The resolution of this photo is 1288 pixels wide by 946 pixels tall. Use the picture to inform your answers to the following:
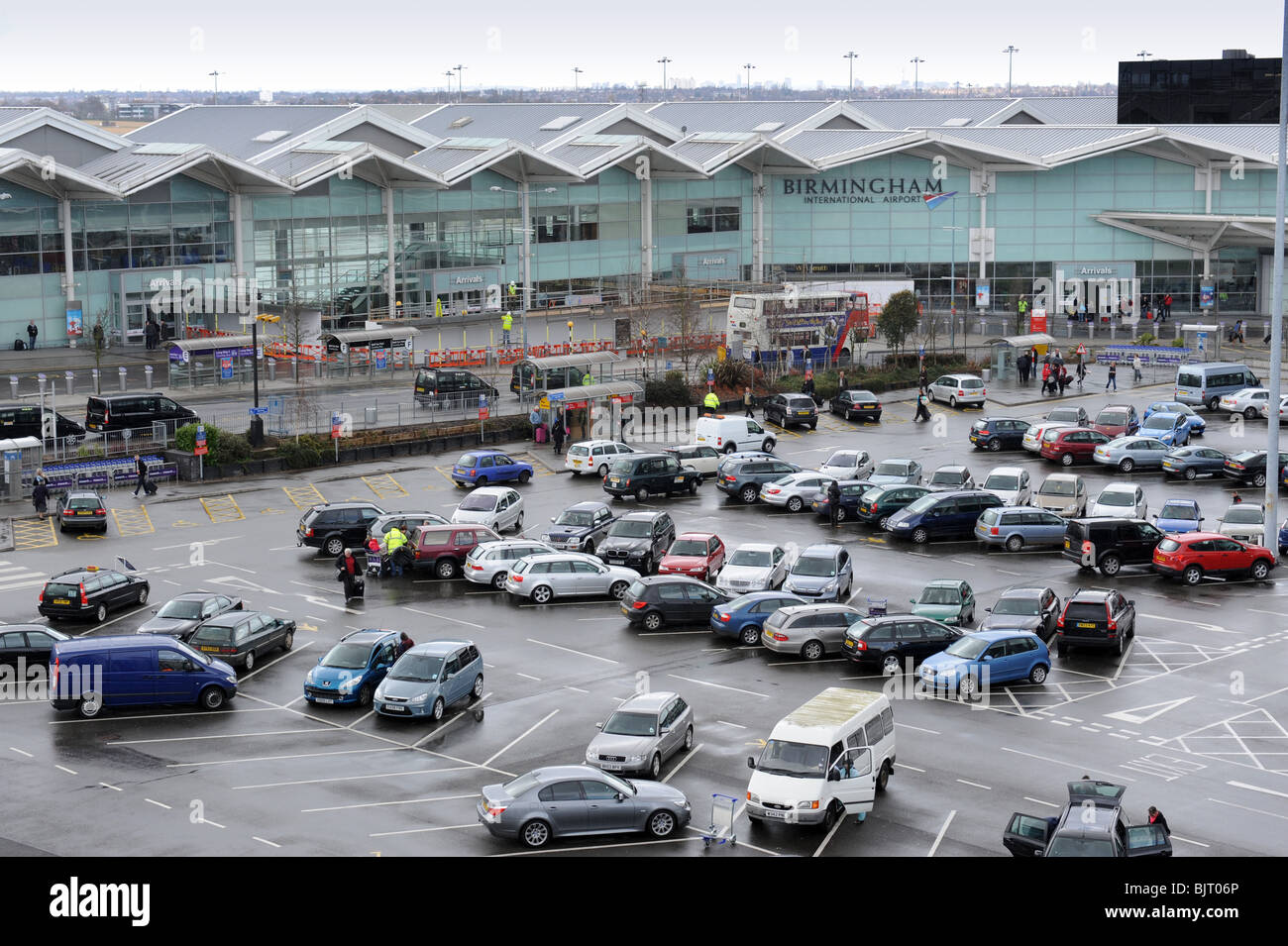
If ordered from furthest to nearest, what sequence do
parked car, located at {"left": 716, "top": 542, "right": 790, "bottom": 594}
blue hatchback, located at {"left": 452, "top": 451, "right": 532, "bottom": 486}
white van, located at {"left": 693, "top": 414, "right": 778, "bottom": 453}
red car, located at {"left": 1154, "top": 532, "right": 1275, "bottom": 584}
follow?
white van, located at {"left": 693, "top": 414, "right": 778, "bottom": 453} → blue hatchback, located at {"left": 452, "top": 451, "right": 532, "bottom": 486} → red car, located at {"left": 1154, "top": 532, "right": 1275, "bottom": 584} → parked car, located at {"left": 716, "top": 542, "right": 790, "bottom": 594}

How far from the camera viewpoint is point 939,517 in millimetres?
44281

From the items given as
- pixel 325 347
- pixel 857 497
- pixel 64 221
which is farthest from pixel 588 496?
pixel 64 221

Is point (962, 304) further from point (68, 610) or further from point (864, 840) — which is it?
point (864, 840)

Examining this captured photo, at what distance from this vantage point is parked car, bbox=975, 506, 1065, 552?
43.2 m

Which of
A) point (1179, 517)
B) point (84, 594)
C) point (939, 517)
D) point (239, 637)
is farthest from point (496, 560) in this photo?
point (1179, 517)

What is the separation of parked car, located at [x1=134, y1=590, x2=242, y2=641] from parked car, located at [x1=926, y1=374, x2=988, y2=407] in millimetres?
36942

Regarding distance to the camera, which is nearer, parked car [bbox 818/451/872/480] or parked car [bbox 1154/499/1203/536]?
parked car [bbox 1154/499/1203/536]

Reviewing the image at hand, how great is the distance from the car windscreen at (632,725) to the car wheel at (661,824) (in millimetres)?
2785

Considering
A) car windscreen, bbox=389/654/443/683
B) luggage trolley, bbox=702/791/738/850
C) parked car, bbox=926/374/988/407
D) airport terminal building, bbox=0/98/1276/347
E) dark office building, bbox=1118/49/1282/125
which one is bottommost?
A: luggage trolley, bbox=702/791/738/850

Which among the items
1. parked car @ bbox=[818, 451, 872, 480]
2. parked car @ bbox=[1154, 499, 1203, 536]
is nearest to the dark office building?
parked car @ bbox=[818, 451, 872, 480]

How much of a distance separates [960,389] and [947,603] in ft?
100

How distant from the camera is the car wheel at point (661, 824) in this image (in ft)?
78.7
